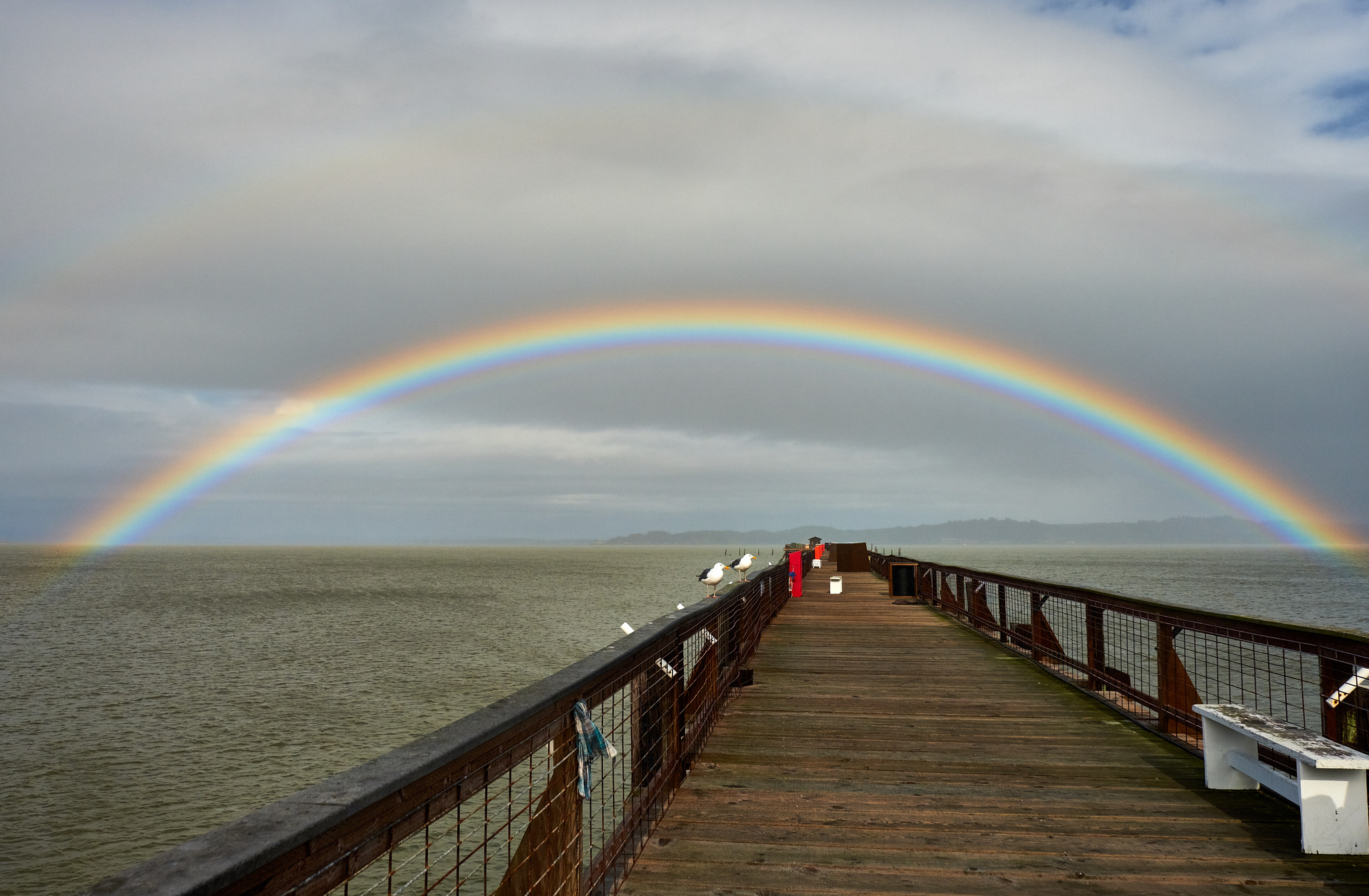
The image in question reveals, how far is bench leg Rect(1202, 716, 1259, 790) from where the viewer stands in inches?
208

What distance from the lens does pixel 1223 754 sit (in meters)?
5.36

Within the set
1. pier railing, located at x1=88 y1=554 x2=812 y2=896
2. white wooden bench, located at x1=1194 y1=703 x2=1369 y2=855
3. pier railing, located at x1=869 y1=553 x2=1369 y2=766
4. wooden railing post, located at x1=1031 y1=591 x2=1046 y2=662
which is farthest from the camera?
wooden railing post, located at x1=1031 y1=591 x2=1046 y2=662

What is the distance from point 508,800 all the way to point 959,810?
262 cm

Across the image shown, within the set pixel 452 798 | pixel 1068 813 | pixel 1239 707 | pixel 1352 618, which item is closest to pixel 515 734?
pixel 452 798

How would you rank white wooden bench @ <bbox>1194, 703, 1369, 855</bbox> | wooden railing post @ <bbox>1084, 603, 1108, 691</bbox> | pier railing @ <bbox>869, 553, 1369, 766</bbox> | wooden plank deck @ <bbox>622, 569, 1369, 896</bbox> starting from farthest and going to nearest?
wooden railing post @ <bbox>1084, 603, 1108, 691</bbox>, pier railing @ <bbox>869, 553, 1369, 766</bbox>, white wooden bench @ <bbox>1194, 703, 1369, 855</bbox>, wooden plank deck @ <bbox>622, 569, 1369, 896</bbox>

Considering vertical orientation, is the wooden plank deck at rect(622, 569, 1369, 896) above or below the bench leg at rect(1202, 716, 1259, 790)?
below

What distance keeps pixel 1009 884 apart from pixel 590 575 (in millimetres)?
111806

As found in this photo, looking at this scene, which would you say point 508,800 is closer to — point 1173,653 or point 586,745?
point 586,745

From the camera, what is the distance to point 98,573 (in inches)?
5497

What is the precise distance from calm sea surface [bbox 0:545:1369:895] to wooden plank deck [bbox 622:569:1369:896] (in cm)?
845

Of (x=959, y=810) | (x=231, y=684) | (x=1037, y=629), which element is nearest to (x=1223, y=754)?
(x=959, y=810)

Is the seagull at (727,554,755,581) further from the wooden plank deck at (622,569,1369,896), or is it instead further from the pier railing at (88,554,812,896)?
the pier railing at (88,554,812,896)

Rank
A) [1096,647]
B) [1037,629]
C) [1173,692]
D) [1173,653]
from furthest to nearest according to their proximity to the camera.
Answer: [1037,629] < [1096,647] < [1173,692] < [1173,653]

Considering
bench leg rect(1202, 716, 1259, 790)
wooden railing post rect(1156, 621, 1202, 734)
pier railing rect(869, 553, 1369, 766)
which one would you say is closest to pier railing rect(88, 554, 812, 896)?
pier railing rect(869, 553, 1369, 766)
